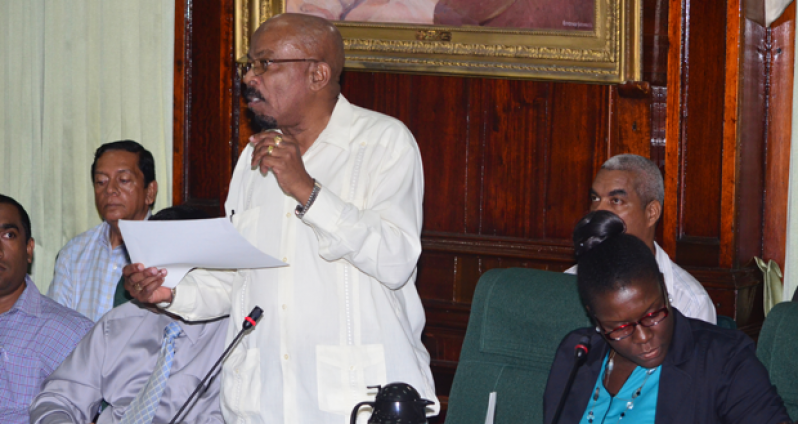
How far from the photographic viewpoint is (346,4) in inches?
130

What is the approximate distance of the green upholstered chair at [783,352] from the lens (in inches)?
68.4

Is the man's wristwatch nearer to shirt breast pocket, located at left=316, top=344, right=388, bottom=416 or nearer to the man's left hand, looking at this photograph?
the man's left hand

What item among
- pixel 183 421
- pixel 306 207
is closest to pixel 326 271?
pixel 306 207

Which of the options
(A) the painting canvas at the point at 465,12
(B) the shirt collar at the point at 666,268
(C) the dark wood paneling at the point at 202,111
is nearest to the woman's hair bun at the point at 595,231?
→ (B) the shirt collar at the point at 666,268

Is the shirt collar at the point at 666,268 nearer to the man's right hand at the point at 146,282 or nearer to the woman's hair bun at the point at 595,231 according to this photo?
the woman's hair bun at the point at 595,231

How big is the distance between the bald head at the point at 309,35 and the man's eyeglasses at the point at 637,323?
0.86 metres

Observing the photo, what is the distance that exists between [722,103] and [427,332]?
136 cm

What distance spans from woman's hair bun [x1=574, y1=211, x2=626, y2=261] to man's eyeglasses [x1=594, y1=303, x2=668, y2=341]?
7.7 inches

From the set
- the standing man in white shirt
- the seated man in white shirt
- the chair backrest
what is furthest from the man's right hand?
the seated man in white shirt

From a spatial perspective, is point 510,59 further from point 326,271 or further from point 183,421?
point 183,421

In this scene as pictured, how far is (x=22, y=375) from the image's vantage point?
8.52 ft

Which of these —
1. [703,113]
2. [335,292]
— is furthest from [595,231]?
[703,113]

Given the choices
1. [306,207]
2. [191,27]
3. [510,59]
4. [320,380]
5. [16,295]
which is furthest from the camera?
[191,27]

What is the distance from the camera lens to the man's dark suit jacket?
5.35 feet
